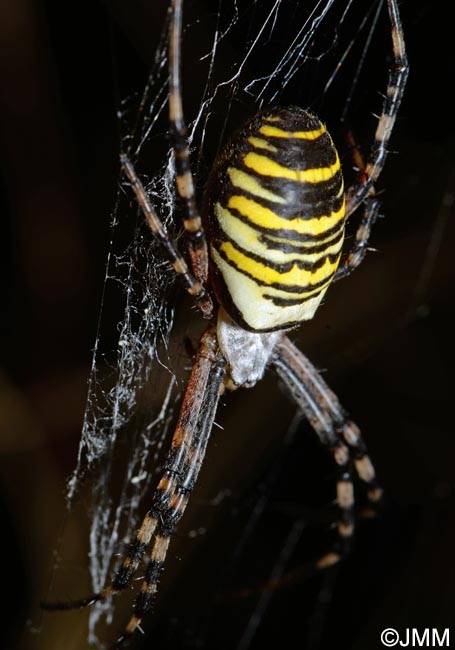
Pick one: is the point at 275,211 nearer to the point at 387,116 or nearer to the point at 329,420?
the point at 387,116

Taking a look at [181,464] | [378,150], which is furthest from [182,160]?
[181,464]

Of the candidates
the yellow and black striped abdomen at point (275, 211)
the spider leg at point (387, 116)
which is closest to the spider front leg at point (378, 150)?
the spider leg at point (387, 116)

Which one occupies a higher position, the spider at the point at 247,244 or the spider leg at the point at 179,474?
the spider at the point at 247,244

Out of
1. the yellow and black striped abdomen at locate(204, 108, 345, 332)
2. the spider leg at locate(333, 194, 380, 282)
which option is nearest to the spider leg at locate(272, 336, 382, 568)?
the spider leg at locate(333, 194, 380, 282)

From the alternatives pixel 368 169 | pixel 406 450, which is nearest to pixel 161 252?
pixel 368 169

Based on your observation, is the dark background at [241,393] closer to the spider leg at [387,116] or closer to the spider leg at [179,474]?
the spider leg at [179,474]

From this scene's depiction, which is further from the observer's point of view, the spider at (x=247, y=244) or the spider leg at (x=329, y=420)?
the spider leg at (x=329, y=420)

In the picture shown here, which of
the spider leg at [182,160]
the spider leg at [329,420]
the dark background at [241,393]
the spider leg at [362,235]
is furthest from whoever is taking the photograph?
the dark background at [241,393]

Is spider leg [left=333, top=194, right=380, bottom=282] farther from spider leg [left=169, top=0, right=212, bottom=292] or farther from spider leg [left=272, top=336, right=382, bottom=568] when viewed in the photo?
spider leg [left=169, top=0, right=212, bottom=292]

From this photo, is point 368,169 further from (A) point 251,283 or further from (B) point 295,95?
(A) point 251,283
